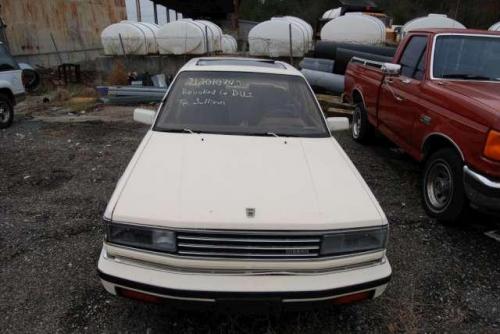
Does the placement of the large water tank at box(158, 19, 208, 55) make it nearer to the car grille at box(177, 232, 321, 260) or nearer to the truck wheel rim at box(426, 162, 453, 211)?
the truck wheel rim at box(426, 162, 453, 211)

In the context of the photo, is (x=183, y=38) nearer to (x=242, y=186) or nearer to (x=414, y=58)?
(x=414, y=58)

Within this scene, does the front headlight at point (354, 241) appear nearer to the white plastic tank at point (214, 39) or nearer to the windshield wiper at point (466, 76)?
the windshield wiper at point (466, 76)

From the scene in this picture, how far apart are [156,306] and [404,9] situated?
49.2 m

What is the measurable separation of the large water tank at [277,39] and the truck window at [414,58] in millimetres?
11709

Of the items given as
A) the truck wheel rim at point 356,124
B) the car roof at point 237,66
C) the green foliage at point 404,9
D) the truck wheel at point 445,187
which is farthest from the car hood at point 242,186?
the green foliage at point 404,9

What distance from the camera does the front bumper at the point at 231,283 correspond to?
218cm

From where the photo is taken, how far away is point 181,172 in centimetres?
270

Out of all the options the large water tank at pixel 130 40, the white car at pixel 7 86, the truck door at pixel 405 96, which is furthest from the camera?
the large water tank at pixel 130 40

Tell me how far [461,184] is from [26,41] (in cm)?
1900

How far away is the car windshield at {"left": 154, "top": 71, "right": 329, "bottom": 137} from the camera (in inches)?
134

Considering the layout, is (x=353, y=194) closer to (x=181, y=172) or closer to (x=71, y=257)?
(x=181, y=172)

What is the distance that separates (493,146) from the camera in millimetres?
3350

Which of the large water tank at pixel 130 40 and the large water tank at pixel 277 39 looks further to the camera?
the large water tank at pixel 130 40

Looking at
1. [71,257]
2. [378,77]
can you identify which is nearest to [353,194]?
[71,257]
